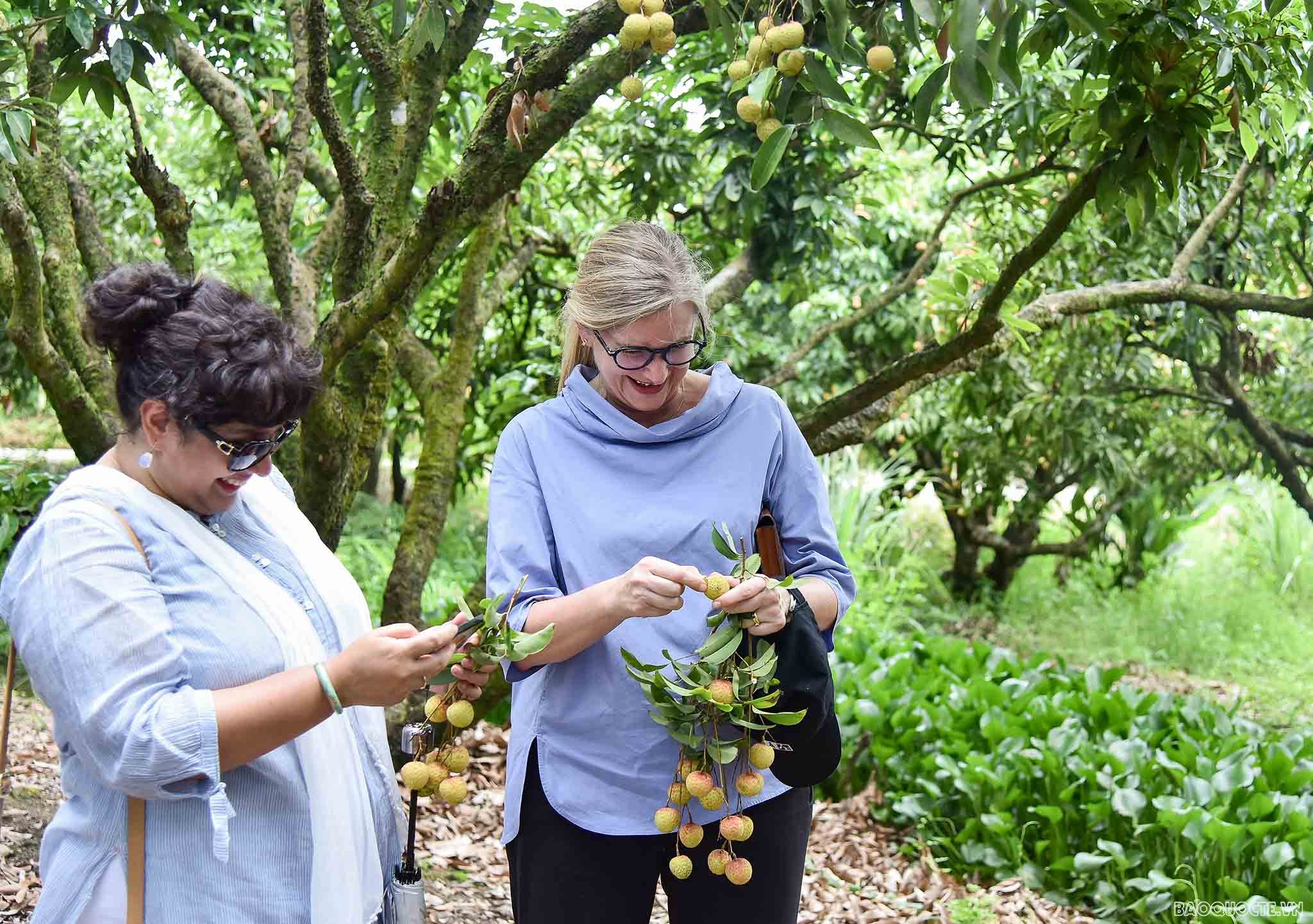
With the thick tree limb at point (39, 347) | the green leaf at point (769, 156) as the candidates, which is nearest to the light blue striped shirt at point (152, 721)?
the green leaf at point (769, 156)

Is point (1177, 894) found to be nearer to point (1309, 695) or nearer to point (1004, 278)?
point (1004, 278)

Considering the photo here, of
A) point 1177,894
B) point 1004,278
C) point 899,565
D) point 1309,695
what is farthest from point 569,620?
point 899,565

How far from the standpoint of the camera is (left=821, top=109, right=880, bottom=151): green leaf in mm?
1771

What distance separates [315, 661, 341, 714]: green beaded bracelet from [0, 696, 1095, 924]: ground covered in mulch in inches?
75.9

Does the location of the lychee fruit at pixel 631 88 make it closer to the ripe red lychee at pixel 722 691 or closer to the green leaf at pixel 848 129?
the green leaf at pixel 848 129

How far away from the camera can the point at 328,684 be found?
4.53ft

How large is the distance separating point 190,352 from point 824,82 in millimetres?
1005

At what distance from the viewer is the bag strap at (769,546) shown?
1.79 metres

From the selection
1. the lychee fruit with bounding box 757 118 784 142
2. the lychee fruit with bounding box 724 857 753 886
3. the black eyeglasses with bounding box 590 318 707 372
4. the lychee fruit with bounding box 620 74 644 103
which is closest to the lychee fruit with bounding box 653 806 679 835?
the lychee fruit with bounding box 724 857 753 886

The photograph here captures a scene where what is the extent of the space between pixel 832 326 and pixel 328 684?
326 cm

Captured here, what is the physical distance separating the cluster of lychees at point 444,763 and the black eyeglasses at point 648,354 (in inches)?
21.9

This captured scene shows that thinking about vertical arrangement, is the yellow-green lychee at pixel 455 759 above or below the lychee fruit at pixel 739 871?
above

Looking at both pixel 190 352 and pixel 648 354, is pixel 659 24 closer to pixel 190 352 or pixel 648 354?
pixel 648 354

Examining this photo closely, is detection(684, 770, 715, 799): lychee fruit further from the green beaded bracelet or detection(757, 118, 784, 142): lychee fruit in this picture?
detection(757, 118, 784, 142): lychee fruit
